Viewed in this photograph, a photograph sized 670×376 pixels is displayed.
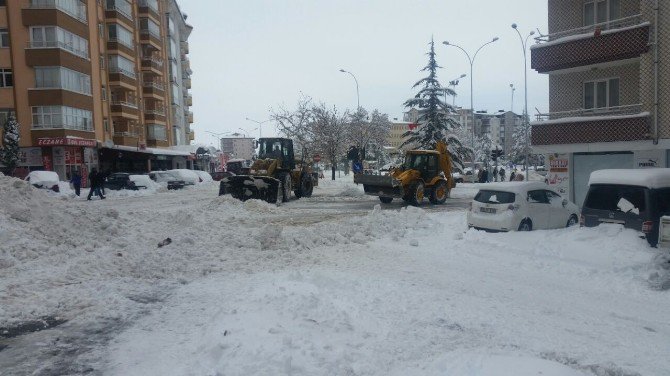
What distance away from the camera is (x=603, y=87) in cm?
1948

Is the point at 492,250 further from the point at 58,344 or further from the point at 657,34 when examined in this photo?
the point at 657,34

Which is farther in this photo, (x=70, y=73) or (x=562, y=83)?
(x=70, y=73)

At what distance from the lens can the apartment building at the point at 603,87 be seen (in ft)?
55.8

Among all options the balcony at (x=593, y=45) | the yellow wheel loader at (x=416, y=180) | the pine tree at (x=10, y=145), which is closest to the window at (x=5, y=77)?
the pine tree at (x=10, y=145)

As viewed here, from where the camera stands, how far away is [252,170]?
23812 mm

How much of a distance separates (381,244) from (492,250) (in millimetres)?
2633

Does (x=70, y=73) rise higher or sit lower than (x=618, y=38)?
higher

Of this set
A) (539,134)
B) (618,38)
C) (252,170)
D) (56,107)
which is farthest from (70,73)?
(618,38)

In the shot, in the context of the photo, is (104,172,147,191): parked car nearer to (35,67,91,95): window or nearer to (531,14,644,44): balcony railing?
(35,67,91,95): window

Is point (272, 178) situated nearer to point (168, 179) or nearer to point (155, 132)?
point (168, 179)

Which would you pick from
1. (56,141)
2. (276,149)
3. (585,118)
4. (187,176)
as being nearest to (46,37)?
(56,141)

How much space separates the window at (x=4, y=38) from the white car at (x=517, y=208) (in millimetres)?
37233

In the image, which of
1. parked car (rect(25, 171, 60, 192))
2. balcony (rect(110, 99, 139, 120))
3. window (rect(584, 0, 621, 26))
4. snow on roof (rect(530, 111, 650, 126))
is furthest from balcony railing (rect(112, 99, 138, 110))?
window (rect(584, 0, 621, 26))

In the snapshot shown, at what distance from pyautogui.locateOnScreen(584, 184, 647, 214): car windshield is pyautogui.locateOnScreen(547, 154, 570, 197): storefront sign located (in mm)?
9998
